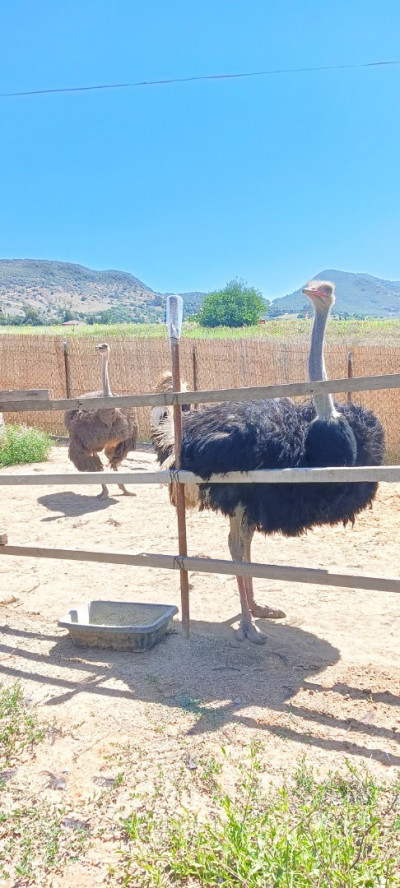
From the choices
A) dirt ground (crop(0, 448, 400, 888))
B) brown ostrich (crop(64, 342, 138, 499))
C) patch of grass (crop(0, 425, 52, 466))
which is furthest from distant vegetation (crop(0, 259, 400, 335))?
dirt ground (crop(0, 448, 400, 888))

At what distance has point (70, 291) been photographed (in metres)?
130

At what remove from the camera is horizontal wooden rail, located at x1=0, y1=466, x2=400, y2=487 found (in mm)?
3143

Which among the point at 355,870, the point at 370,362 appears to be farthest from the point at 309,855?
the point at 370,362

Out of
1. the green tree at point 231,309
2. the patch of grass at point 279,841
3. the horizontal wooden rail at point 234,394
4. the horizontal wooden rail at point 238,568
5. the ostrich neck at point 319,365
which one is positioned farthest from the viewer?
the green tree at point 231,309

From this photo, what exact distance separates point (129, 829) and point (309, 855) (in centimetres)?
56

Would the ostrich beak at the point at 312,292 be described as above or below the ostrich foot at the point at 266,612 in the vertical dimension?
above

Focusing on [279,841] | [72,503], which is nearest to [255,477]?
[279,841]

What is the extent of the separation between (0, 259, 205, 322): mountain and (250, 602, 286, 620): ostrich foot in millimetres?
100542

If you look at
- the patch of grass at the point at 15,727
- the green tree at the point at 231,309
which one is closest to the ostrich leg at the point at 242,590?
the patch of grass at the point at 15,727

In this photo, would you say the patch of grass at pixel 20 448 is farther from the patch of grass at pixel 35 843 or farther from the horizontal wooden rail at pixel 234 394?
the patch of grass at pixel 35 843

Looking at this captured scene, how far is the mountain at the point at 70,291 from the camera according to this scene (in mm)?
113312

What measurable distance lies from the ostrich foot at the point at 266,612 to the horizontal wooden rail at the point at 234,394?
1.34 m

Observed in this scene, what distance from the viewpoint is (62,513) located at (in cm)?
711

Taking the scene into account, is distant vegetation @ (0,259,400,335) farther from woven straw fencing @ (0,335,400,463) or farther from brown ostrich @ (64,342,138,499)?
brown ostrich @ (64,342,138,499)
